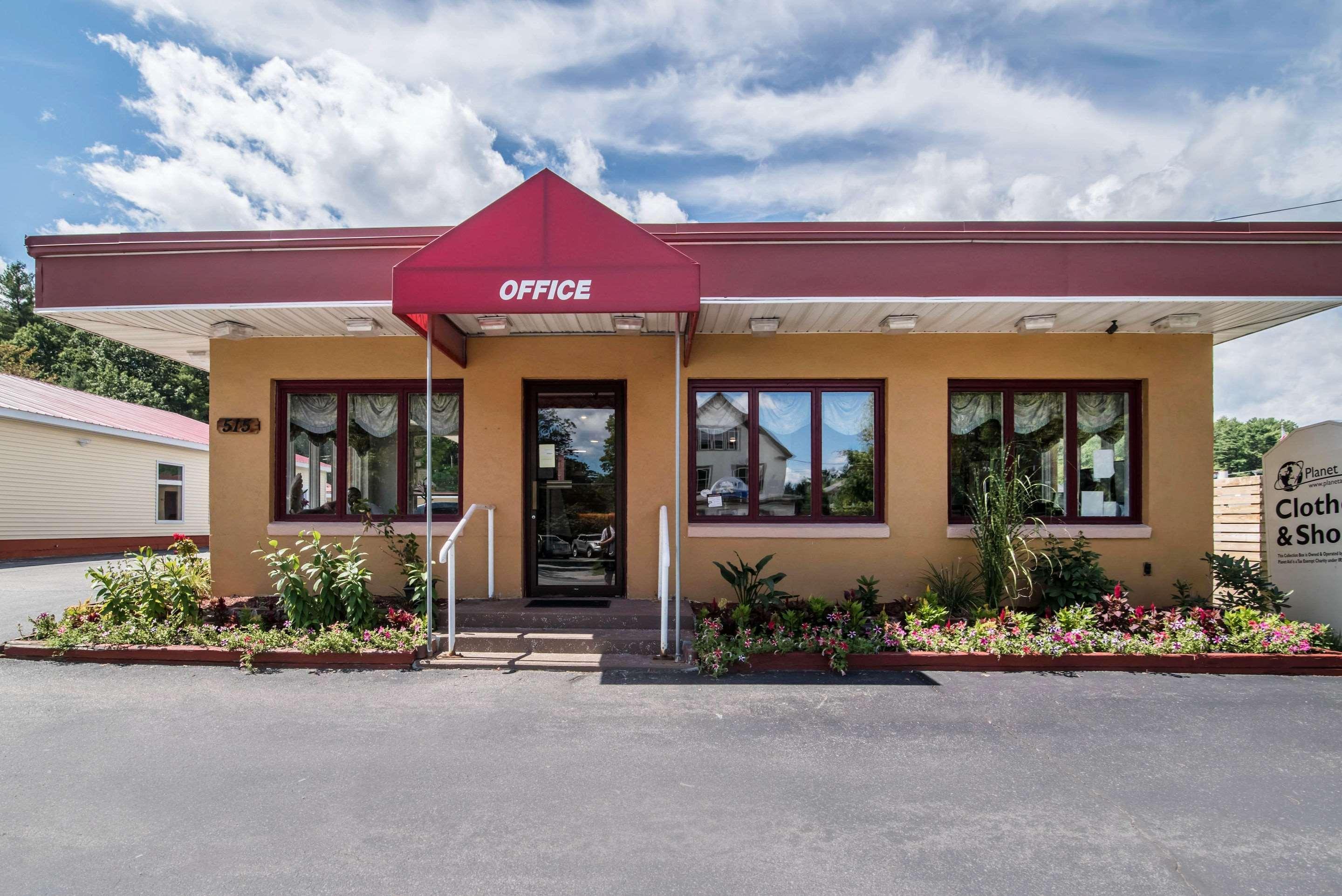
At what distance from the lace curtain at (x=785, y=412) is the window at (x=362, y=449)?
3360 millimetres

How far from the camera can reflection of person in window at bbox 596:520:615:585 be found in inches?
309

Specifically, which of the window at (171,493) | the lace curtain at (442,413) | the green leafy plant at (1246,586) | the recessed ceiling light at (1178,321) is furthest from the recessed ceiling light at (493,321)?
the window at (171,493)

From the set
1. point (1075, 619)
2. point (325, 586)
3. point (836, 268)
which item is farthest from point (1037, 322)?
point (325, 586)

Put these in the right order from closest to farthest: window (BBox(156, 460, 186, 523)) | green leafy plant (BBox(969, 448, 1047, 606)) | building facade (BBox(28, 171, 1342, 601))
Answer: green leafy plant (BBox(969, 448, 1047, 606))
building facade (BBox(28, 171, 1342, 601))
window (BBox(156, 460, 186, 523))

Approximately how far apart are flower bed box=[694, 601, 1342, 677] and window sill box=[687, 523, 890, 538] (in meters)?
1.07

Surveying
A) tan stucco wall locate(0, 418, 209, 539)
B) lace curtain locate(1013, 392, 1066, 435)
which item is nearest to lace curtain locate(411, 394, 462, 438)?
lace curtain locate(1013, 392, 1066, 435)

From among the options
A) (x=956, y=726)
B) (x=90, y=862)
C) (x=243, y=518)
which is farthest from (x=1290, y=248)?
(x=243, y=518)

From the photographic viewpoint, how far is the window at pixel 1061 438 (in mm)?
7840

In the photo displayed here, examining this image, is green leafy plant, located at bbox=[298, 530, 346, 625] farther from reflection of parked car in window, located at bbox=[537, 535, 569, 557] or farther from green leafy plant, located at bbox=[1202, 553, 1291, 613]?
green leafy plant, located at bbox=[1202, 553, 1291, 613]

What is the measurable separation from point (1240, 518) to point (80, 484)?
22.2 meters

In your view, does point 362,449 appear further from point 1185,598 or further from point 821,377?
point 1185,598

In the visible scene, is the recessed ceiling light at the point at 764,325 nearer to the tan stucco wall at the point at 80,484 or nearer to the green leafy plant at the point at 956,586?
the green leafy plant at the point at 956,586

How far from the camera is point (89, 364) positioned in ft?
112

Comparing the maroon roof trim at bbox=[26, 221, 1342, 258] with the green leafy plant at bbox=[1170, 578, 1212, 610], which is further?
the green leafy plant at bbox=[1170, 578, 1212, 610]
